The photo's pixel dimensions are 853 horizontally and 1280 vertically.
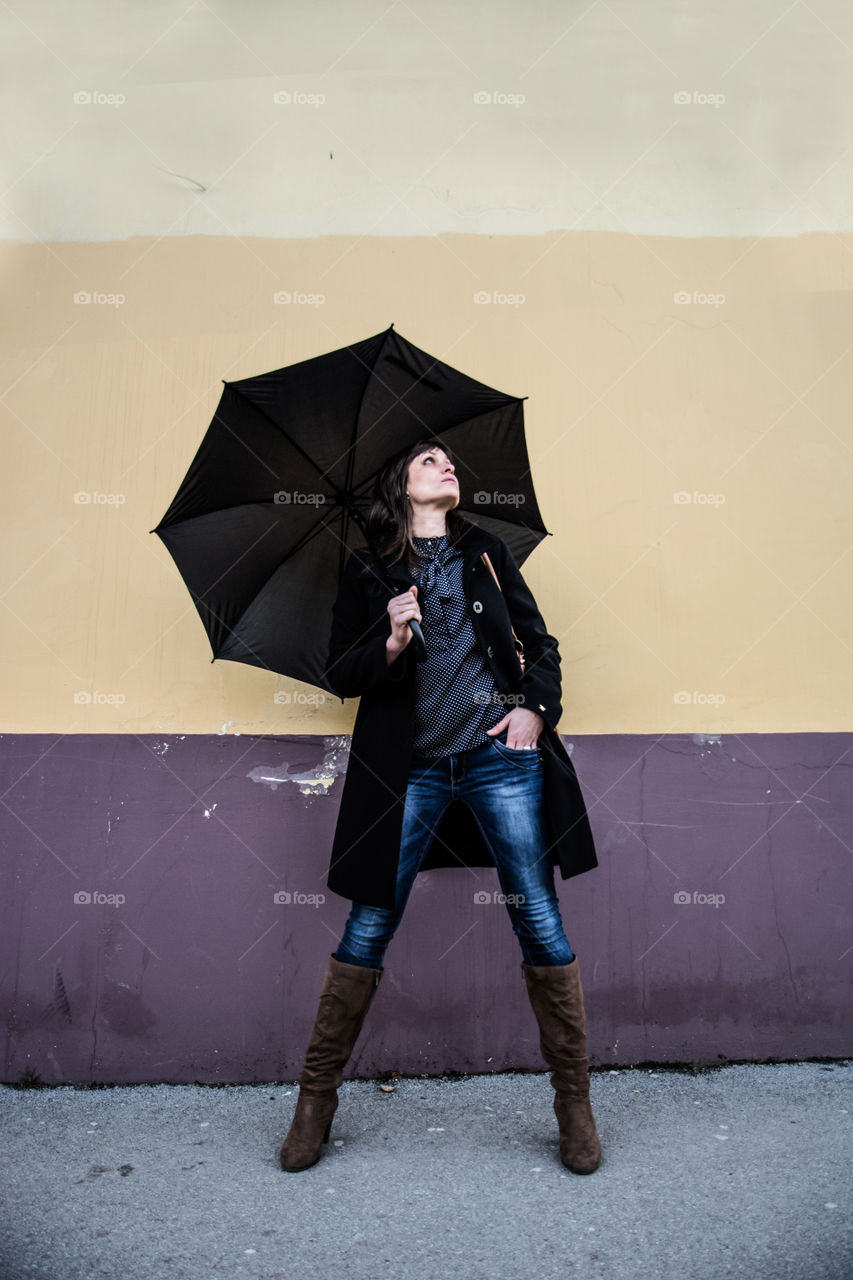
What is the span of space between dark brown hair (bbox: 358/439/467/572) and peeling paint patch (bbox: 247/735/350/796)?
2.78 ft

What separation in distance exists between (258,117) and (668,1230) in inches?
160

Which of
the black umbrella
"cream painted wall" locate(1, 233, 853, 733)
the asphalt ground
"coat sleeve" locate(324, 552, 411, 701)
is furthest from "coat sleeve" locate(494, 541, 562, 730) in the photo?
the asphalt ground

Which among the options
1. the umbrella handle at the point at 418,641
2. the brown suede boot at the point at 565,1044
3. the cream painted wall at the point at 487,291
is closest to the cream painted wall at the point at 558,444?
the cream painted wall at the point at 487,291

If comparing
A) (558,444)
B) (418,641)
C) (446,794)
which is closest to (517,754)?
(446,794)

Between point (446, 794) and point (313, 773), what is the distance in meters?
0.79

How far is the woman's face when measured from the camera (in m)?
2.73

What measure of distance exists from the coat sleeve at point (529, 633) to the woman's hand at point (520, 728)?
10cm

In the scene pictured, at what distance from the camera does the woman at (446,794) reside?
2539mm

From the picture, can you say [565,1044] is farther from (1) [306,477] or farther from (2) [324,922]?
(1) [306,477]

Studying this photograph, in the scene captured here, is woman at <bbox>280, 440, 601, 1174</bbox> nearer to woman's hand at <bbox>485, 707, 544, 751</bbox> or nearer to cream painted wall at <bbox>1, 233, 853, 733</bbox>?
woman's hand at <bbox>485, 707, 544, 751</bbox>

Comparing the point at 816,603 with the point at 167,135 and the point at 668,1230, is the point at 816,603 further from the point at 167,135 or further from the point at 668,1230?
the point at 167,135

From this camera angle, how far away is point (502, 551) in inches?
111

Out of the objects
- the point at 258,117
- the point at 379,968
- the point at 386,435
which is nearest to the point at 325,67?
the point at 258,117

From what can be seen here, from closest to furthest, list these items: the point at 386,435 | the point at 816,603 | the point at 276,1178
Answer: the point at 276,1178
the point at 386,435
the point at 816,603
